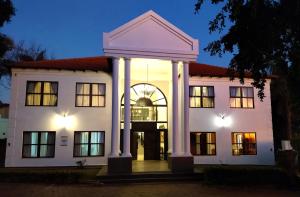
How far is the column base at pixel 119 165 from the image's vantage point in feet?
45.2

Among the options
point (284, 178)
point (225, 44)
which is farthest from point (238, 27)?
point (284, 178)

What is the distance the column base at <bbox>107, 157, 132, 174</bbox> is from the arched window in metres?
5.54

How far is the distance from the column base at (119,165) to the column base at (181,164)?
218 centimetres

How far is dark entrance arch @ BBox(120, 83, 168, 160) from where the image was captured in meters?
19.4

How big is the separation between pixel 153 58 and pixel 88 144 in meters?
6.79

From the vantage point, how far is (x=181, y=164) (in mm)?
14539

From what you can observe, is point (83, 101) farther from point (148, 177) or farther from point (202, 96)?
point (202, 96)

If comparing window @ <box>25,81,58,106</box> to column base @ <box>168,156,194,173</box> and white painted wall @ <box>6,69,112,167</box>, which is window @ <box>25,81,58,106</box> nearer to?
white painted wall @ <box>6,69,112,167</box>

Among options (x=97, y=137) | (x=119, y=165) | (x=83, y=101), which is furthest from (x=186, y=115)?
(x=83, y=101)

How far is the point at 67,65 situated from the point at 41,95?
2524 millimetres

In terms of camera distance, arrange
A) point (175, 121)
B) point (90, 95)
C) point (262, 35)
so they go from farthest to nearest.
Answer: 1. point (90, 95)
2. point (175, 121)
3. point (262, 35)

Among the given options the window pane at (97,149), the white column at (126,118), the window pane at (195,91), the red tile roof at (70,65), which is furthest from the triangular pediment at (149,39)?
the window pane at (97,149)

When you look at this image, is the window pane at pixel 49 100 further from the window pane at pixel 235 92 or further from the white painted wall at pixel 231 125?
the window pane at pixel 235 92

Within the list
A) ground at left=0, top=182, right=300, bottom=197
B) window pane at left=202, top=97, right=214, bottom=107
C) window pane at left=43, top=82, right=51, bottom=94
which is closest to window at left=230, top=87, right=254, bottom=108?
window pane at left=202, top=97, right=214, bottom=107
